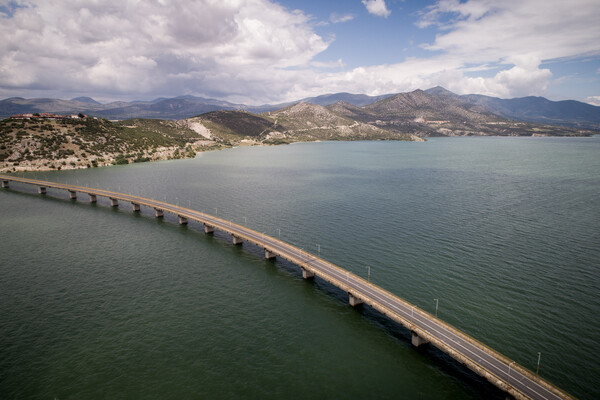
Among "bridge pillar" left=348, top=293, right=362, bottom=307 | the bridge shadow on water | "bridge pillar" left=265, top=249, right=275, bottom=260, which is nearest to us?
the bridge shadow on water

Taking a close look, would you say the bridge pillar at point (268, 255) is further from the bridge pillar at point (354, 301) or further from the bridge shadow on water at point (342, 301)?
the bridge pillar at point (354, 301)

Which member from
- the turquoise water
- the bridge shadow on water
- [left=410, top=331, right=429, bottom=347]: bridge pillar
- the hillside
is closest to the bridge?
[left=410, top=331, right=429, bottom=347]: bridge pillar

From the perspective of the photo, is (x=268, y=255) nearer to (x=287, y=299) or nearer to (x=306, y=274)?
(x=306, y=274)

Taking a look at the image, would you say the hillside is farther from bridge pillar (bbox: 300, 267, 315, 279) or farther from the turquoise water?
bridge pillar (bbox: 300, 267, 315, 279)

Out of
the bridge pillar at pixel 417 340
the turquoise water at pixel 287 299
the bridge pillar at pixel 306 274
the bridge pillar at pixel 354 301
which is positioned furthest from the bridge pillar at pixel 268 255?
the bridge pillar at pixel 417 340

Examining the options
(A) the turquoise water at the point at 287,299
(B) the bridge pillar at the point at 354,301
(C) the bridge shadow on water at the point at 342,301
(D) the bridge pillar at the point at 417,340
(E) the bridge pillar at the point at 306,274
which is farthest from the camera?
(E) the bridge pillar at the point at 306,274

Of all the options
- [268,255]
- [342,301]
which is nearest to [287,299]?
[342,301]

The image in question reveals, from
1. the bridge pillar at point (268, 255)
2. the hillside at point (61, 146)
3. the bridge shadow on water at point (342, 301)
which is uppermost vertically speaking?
the hillside at point (61, 146)
